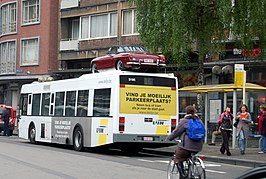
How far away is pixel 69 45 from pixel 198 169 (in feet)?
104

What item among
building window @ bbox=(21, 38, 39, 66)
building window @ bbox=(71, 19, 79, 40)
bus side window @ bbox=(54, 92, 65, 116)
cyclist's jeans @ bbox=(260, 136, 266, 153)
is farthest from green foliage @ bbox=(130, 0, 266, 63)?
building window @ bbox=(21, 38, 39, 66)

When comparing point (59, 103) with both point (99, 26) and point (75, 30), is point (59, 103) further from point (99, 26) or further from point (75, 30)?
point (75, 30)

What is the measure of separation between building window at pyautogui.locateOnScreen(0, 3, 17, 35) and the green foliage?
27301 mm

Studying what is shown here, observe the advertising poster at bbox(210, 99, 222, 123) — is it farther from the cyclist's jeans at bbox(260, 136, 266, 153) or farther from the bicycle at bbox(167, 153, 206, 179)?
the bicycle at bbox(167, 153, 206, 179)

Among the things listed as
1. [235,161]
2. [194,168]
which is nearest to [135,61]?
[235,161]

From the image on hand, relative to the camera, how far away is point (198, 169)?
1084 centimetres

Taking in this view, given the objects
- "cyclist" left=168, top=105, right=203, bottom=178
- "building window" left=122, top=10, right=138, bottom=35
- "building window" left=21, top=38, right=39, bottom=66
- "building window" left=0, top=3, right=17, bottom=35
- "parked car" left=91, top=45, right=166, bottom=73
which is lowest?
"cyclist" left=168, top=105, right=203, bottom=178

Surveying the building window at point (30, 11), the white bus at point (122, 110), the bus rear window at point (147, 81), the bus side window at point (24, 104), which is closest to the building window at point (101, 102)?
the white bus at point (122, 110)

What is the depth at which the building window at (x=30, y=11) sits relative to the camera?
45.9 meters

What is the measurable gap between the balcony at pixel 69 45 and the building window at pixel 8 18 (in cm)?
728

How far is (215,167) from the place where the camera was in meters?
16.9

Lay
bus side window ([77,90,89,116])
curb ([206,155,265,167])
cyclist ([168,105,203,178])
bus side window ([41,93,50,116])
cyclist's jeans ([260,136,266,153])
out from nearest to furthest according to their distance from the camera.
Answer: cyclist ([168,105,203,178]) → curb ([206,155,265,167]) → cyclist's jeans ([260,136,266,153]) → bus side window ([77,90,89,116]) → bus side window ([41,93,50,116])

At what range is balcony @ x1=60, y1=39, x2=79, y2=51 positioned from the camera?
4105 centimetres

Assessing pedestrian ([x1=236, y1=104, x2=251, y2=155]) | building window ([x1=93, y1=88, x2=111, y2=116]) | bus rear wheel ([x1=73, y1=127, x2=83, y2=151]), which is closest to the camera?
building window ([x1=93, y1=88, x2=111, y2=116])
